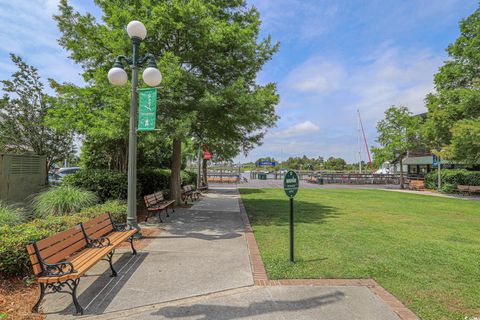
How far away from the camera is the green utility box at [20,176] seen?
834cm

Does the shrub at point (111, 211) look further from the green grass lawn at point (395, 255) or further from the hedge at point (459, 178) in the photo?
the hedge at point (459, 178)

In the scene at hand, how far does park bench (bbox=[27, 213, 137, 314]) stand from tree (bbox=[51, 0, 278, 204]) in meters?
3.42

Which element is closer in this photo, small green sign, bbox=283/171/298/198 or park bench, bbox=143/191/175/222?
small green sign, bbox=283/171/298/198

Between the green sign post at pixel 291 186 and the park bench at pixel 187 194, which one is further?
the park bench at pixel 187 194

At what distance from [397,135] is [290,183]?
998 inches

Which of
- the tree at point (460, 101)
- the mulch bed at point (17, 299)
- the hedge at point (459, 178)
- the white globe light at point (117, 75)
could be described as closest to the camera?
the mulch bed at point (17, 299)

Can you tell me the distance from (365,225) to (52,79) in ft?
43.8

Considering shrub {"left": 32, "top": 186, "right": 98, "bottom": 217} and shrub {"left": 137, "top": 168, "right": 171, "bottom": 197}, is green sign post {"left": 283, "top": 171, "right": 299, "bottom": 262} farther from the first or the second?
shrub {"left": 137, "top": 168, "right": 171, "bottom": 197}

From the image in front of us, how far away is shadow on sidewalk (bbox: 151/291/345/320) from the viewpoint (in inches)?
127

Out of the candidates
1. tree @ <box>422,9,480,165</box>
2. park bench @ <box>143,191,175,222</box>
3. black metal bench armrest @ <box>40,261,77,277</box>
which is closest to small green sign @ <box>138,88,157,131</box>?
park bench @ <box>143,191,175,222</box>

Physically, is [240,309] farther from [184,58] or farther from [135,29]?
[184,58]

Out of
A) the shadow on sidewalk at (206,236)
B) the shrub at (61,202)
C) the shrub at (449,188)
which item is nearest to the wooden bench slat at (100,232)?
the shadow on sidewalk at (206,236)

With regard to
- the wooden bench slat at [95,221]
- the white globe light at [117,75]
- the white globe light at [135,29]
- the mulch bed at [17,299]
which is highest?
the white globe light at [135,29]

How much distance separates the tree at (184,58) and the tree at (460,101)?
14.0 meters
